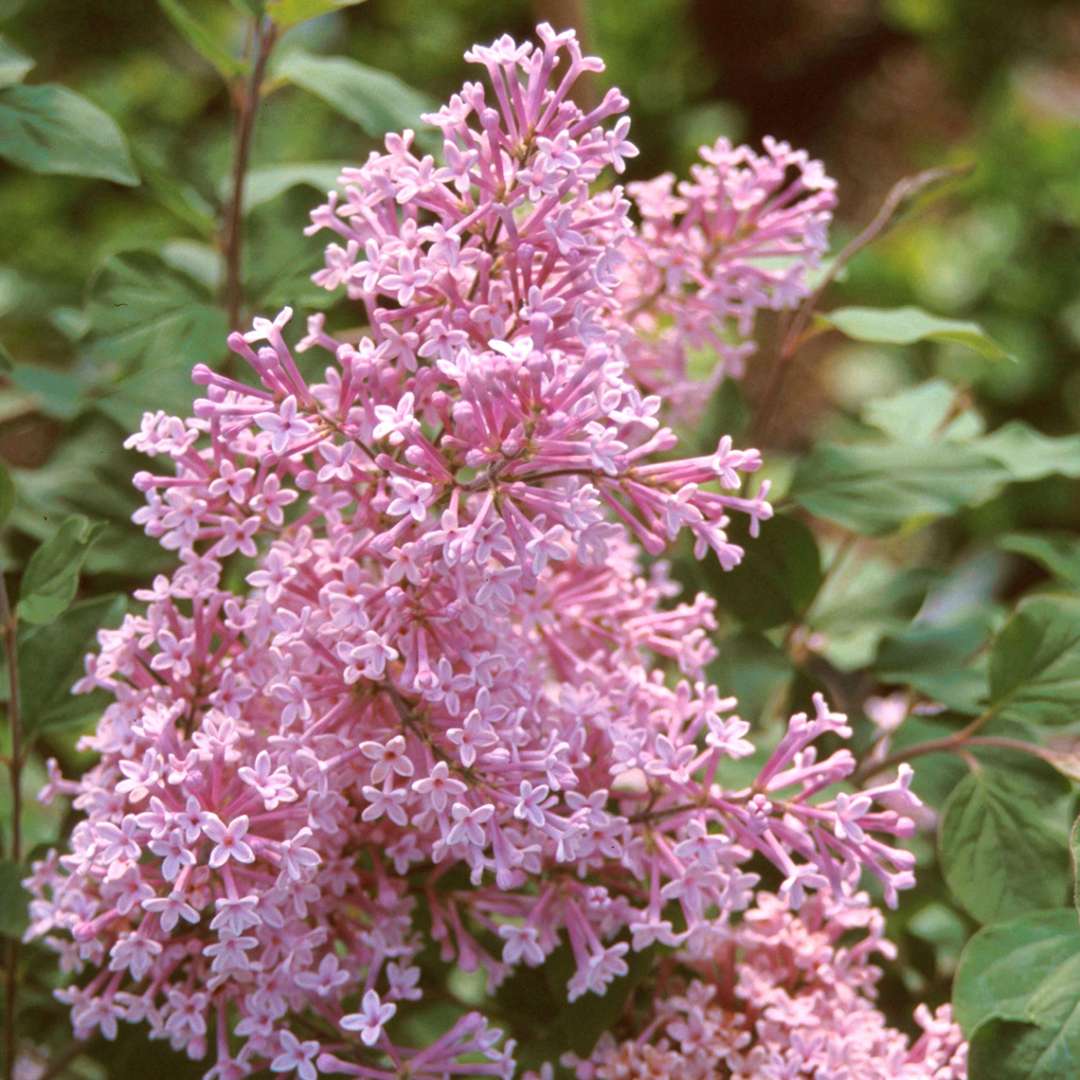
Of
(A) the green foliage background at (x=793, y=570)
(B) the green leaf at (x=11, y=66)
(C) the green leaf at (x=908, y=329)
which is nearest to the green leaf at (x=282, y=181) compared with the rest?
(A) the green foliage background at (x=793, y=570)

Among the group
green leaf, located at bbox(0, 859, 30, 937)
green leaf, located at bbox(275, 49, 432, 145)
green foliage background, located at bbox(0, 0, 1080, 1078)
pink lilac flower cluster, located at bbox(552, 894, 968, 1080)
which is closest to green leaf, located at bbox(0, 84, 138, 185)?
green foliage background, located at bbox(0, 0, 1080, 1078)

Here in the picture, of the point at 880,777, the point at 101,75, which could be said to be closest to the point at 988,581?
the point at 880,777

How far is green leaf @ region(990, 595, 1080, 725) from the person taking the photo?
54 centimetres

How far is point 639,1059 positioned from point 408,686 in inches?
6.7

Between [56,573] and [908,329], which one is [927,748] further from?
[56,573]

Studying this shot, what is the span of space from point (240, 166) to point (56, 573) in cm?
21

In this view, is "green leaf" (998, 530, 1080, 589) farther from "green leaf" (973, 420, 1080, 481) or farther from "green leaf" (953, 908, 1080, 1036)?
"green leaf" (953, 908, 1080, 1036)

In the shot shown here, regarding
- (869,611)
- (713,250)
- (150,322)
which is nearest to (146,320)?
(150,322)

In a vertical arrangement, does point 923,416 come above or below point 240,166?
below

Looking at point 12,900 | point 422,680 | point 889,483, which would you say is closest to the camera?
point 422,680

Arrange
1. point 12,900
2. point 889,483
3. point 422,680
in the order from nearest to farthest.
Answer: point 422,680
point 12,900
point 889,483

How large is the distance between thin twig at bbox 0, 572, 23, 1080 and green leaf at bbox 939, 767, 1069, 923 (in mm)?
347

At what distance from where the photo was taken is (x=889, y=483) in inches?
23.8

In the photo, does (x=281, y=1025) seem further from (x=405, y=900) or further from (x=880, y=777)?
(x=880, y=777)
